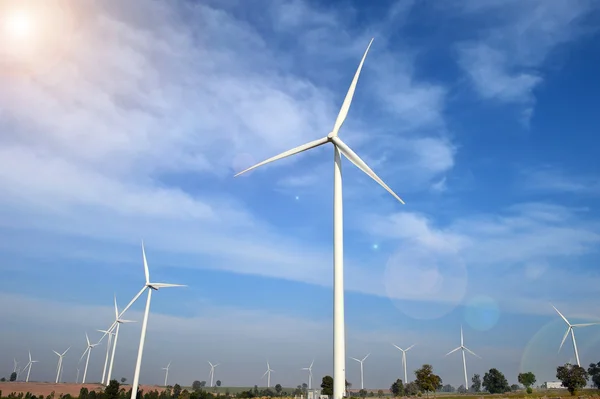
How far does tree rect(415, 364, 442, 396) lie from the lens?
420 feet

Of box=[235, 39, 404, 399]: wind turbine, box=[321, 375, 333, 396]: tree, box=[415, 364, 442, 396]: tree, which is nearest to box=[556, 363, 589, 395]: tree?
box=[415, 364, 442, 396]: tree

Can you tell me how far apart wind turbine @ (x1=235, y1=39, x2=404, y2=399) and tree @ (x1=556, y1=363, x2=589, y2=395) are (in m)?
101

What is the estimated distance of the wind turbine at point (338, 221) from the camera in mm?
54625

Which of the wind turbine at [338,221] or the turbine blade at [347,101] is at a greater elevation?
the turbine blade at [347,101]

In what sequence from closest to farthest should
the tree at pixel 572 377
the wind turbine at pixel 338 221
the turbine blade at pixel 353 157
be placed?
1. the wind turbine at pixel 338 221
2. the turbine blade at pixel 353 157
3. the tree at pixel 572 377

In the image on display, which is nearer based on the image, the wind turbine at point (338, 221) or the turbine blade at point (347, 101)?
the wind turbine at point (338, 221)

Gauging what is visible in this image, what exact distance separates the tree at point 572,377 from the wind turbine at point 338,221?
100732 millimetres

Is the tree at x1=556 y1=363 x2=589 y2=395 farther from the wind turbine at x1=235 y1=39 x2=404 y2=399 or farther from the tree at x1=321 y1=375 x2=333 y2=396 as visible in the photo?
the wind turbine at x1=235 y1=39 x2=404 y2=399

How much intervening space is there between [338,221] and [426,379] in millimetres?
91076

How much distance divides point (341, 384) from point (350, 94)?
48991 millimetres

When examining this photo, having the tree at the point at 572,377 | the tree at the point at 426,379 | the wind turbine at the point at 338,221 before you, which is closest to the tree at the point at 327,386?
the tree at the point at 426,379

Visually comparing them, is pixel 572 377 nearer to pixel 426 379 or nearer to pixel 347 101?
pixel 426 379

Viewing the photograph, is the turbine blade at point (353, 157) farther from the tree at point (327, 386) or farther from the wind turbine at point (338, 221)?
the tree at point (327, 386)

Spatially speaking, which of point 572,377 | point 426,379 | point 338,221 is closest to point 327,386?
point 426,379
